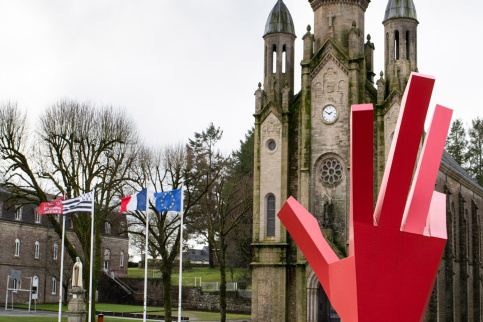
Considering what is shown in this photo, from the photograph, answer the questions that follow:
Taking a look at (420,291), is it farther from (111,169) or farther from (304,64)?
(111,169)

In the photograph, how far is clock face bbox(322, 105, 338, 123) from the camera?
130ft

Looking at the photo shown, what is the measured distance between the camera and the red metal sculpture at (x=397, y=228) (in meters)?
15.5

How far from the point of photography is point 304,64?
4041cm

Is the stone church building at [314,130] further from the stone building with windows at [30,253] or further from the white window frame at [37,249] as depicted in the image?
the white window frame at [37,249]

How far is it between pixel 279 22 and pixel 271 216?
12.0m

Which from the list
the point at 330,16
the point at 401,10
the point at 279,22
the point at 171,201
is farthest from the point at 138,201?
the point at 401,10

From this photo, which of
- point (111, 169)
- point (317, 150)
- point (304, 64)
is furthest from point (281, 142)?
point (111, 169)

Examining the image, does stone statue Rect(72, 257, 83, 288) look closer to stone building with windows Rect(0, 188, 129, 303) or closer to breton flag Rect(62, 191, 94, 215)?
breton flag Rect(62, 191, 94, 215)

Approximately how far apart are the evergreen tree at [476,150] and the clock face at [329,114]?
49.4m

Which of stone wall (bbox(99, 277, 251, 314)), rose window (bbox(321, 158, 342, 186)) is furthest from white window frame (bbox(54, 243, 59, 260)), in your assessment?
rose window (bbox(321, 158, 342, 186))

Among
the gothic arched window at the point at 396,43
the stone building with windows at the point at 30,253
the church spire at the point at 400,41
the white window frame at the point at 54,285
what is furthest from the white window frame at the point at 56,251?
the gothic arched window at the point at 396,43

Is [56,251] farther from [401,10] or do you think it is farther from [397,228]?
[397,228]

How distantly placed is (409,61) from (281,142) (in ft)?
28.1

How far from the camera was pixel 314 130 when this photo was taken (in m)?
40.1
